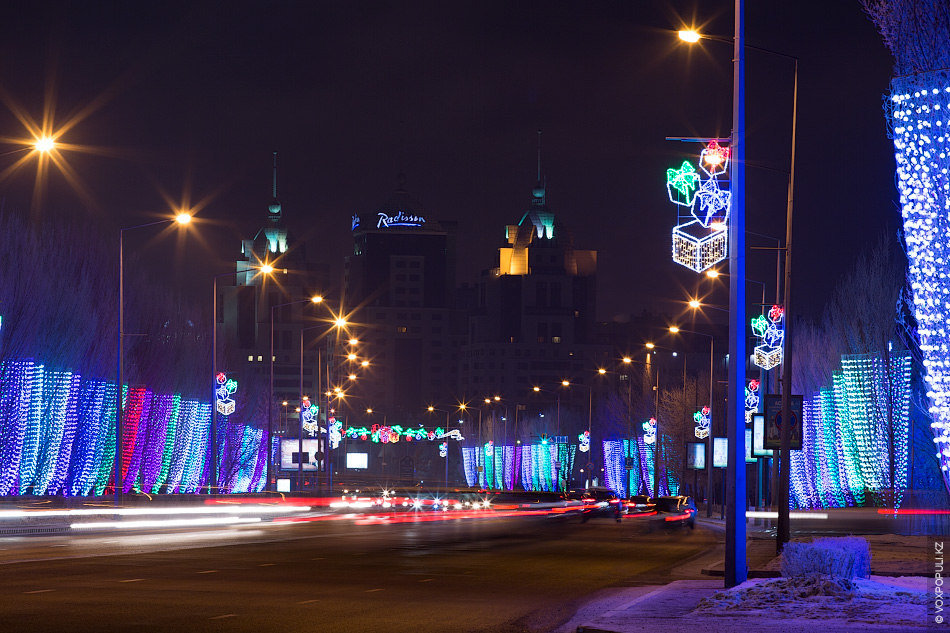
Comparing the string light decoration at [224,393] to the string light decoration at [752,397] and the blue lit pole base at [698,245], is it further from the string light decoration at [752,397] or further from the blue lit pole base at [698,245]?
the blue lit pole base at [698,245]

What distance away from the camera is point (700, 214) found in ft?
110

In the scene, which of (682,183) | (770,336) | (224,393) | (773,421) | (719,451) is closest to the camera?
(773,421)

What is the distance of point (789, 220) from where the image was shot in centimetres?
2942

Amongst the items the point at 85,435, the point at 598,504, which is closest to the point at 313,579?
the point at 85,435

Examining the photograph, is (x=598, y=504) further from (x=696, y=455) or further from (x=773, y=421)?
(x=773, y=421)

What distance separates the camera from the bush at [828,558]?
17.3 m

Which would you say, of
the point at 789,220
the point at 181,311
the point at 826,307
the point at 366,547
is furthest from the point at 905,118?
the point at 181,311

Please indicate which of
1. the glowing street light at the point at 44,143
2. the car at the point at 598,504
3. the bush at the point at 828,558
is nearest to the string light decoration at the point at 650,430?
Answer: the car at the point at 598,504

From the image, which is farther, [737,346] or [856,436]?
[856,436]

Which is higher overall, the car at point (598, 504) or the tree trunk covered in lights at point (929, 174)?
the tree trunk covered in lights at point (929, 174)

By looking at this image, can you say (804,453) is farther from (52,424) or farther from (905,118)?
(905,118)

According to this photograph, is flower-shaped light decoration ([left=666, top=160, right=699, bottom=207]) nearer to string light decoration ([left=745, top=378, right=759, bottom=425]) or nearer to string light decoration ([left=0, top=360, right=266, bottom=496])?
string light decoration ([left=745, top=378, right=759, bottom=425])

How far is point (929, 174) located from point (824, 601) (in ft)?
34.6

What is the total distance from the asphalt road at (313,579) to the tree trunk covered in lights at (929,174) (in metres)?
6.70
